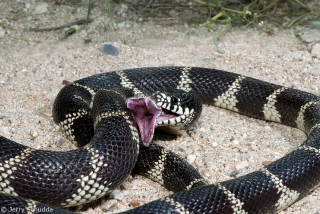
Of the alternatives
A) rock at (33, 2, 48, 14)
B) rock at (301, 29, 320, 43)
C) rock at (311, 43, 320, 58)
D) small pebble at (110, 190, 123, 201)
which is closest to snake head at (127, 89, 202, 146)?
small pebble at (110, 190, 123, 201)

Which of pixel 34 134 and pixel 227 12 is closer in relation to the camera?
pixel 34 134

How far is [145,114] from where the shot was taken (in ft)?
20.3

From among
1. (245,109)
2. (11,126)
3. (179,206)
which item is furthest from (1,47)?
(179,206)

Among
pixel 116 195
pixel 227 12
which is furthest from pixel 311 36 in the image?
pixel 116 195

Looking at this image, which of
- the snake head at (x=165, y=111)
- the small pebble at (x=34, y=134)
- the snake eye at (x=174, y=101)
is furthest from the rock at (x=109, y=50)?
the small pebble at (x=34, y=134)

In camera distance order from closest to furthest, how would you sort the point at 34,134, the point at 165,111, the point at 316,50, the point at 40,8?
the point at 34,134 → the point at 165,111 → the point at 316,50 → the point at 40,8

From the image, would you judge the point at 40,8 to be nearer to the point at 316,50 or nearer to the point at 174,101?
the point at 174,101

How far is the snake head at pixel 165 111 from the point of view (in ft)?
19.9

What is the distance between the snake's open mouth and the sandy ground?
534mm

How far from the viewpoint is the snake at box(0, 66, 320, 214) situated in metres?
5.11

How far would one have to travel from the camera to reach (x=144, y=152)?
6.06m

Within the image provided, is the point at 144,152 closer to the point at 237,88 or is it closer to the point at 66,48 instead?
the point at 237,88

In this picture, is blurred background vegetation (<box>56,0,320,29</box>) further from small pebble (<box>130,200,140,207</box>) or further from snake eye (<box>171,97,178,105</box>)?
small pebble (<box>130,200,140,207</box>)

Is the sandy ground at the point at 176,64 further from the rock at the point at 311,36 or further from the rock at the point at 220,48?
the rock at the point at 311,36
